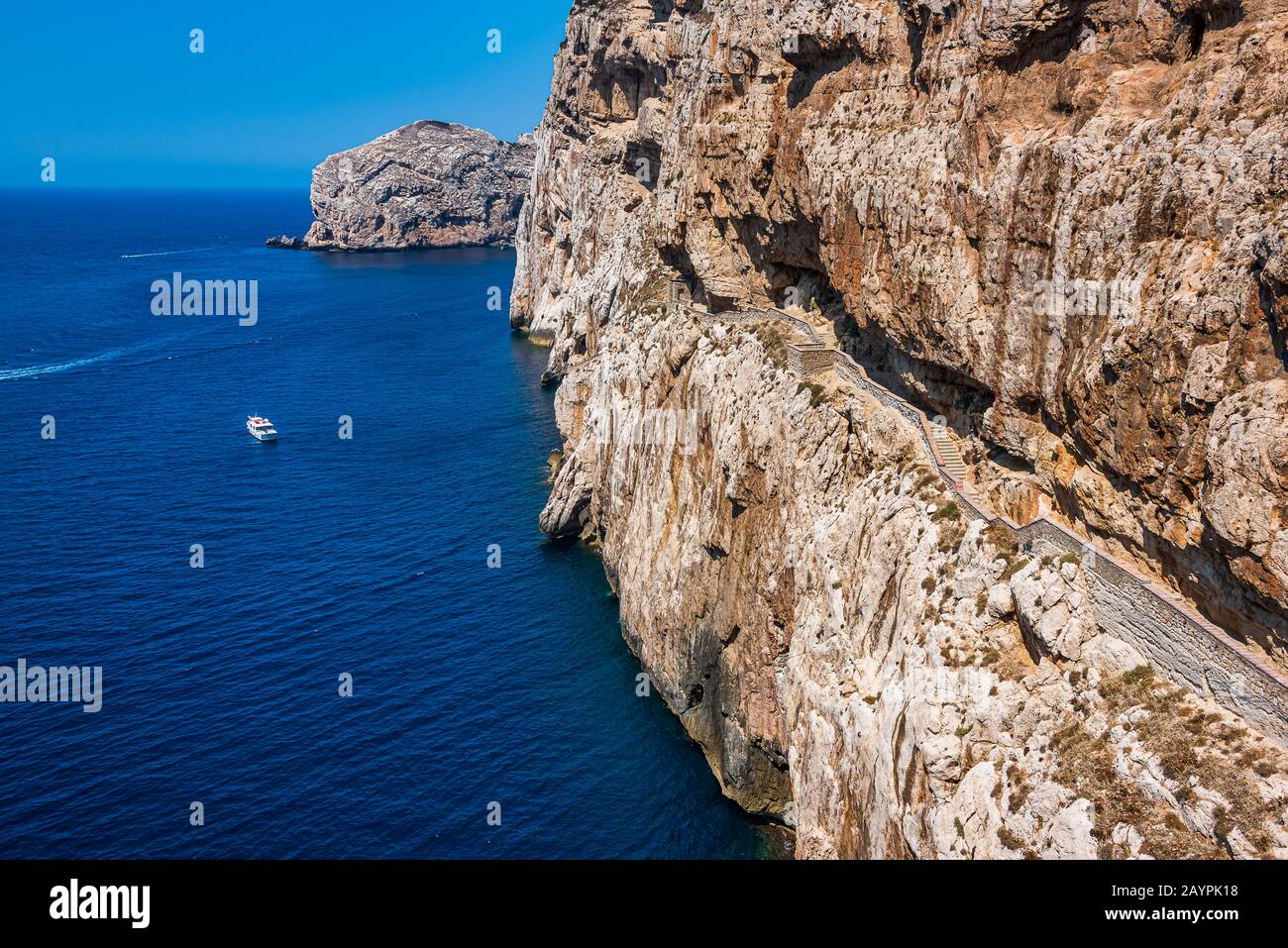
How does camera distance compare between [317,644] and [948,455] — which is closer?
[948,455]

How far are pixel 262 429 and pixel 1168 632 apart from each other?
98.1 metres

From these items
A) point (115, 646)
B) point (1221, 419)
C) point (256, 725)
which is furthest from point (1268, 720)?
point (115, 646)

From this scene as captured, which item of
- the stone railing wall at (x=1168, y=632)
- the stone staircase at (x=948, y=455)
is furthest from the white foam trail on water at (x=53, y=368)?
the stone railing wall at (x=1168, y=632)

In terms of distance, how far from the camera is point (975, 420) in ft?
137

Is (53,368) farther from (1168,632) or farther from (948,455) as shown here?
(1168,632)

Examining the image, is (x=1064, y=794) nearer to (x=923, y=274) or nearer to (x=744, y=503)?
(x=923, y=274)

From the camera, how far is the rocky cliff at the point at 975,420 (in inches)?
1059

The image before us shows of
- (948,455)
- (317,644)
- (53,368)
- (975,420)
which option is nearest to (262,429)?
(317,644)

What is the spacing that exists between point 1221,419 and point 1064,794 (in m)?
11.1

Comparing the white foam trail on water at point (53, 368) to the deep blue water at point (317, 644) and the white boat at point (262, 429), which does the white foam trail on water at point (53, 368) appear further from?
the white boat at point (262, 429)

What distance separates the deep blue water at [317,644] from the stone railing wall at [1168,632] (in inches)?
976

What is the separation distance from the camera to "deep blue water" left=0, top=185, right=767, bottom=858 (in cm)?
5138

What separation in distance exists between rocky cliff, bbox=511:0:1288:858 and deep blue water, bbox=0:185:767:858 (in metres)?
7.39

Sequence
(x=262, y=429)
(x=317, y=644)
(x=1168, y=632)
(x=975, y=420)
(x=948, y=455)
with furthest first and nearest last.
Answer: (x=262, y=429)
(x=317, y=644)
(x=948, y=455)
(x=975, y=420)
(x=1168, y=632)
